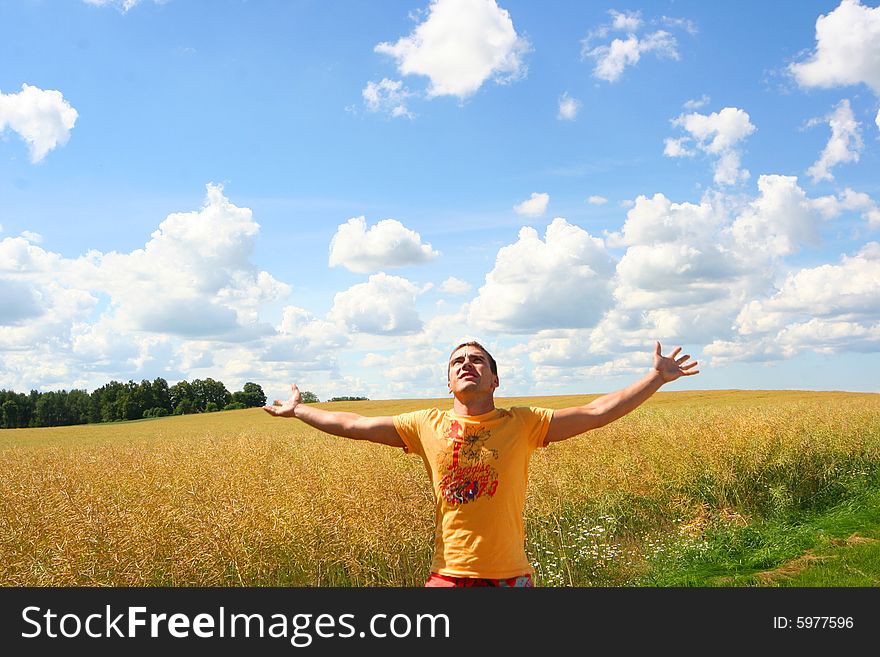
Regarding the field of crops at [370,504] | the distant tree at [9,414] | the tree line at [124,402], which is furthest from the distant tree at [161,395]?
the field of crops at [370,504]

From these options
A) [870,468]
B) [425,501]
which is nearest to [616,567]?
[425,501]

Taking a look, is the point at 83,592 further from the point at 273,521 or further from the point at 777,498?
the point at 777,498

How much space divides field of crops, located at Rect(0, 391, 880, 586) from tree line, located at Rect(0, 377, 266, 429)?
6956 centimetres

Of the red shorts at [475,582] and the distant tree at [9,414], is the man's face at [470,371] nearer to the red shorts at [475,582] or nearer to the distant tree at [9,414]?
the red shorts at [475,582]

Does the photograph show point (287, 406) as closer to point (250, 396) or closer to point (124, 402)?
point (250, 396)

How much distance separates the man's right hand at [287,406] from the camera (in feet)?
14.5

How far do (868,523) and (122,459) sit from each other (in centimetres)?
1145

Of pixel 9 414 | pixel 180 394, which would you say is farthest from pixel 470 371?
pixel 9 414

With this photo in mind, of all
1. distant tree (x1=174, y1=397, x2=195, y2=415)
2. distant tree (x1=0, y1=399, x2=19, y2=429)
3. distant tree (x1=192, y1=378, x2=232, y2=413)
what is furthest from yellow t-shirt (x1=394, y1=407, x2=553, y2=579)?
distant tree (x1=0, y1=399, x2=19, y2=429)

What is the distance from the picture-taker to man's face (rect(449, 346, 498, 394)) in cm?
354

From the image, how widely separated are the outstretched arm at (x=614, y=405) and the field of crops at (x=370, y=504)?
3.31 meters

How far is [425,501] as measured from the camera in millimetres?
7367

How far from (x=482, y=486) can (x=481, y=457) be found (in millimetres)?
142

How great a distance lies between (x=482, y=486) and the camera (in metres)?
3.47
